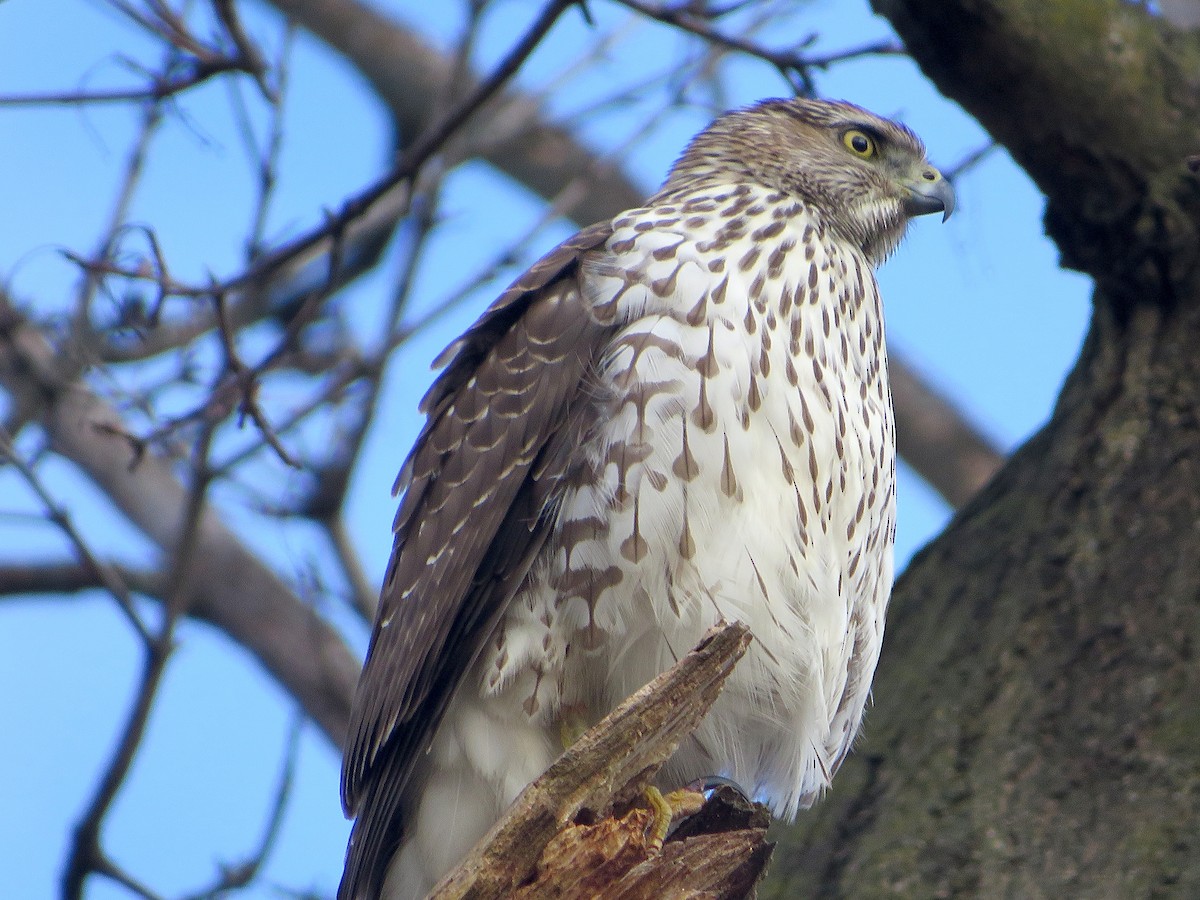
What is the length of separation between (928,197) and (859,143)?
29 cm

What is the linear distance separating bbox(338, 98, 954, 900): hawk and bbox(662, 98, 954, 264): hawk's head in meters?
0.46

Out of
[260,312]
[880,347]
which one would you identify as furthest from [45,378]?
[880,347]

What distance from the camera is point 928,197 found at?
4711mm

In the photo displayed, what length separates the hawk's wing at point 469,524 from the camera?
362 centimetres

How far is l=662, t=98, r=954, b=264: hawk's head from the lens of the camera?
15.1 ft

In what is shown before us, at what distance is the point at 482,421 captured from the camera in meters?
3.92

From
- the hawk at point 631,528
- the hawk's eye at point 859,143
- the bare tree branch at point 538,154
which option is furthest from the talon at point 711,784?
the bare tree branch at point 538,154

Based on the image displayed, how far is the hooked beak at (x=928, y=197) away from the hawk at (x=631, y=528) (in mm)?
657

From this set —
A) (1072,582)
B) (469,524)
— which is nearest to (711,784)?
(469,524)

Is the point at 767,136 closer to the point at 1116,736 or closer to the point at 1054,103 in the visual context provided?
the point at 1054,103

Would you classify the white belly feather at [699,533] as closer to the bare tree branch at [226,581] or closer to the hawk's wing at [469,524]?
the hawk's wing at [469,524]

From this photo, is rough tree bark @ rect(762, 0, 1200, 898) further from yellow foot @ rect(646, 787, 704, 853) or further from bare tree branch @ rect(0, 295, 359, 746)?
bare tree branch @ rect(0, 295, 359, 746)

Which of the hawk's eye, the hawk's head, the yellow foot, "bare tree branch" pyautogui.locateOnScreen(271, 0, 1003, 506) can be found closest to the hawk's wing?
the yellow foot

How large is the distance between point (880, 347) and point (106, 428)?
2.24m
